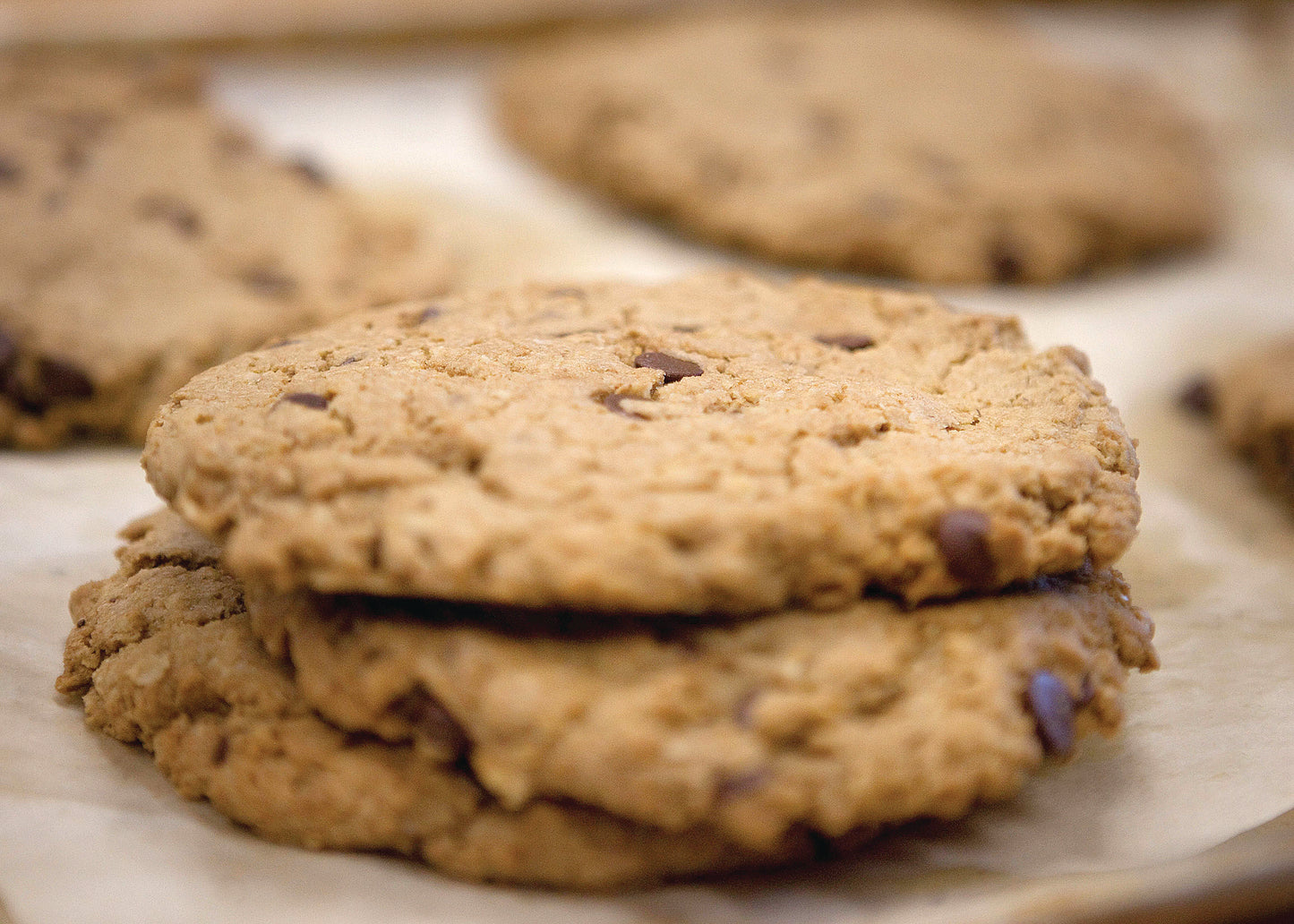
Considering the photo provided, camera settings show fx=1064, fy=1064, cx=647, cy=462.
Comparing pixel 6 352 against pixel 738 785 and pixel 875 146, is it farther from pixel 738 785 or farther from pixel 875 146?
pixel 875 146

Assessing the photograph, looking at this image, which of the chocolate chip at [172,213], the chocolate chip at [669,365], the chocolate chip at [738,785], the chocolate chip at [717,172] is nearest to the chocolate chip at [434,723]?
the chocolate chip at [738,785]

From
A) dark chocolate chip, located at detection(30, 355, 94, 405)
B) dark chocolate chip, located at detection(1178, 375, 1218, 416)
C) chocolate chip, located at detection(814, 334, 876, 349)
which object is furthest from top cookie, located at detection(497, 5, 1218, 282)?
dark chocolate chip, located at detection(30, 355, 94, 405)

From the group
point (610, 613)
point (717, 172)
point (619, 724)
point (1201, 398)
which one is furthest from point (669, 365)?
point (717, 172)

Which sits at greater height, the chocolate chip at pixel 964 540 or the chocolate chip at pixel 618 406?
the chocolate chip at pixel 618 406

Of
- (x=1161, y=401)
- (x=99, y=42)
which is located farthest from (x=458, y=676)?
(x=99, y=42)

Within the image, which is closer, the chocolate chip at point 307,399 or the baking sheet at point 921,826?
the baking sheet at point 921,826

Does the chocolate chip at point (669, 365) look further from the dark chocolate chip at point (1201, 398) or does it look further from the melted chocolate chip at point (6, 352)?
the dark chocolate chip at point (1201, 398)

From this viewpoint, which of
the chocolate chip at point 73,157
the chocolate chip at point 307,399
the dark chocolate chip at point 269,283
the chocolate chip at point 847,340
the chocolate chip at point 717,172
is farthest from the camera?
the chocolate chip at point 717,172
